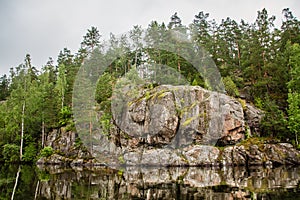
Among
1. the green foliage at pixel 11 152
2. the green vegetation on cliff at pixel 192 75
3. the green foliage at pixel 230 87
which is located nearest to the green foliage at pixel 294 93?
the green vegetation on cliff at pixel 192 75

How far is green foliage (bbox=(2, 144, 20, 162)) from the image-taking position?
36156 millimetres

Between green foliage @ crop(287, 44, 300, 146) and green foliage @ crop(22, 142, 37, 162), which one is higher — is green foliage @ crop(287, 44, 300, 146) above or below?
above

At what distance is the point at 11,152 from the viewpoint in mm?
36719

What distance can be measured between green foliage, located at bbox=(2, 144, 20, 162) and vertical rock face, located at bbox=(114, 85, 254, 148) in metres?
14.0

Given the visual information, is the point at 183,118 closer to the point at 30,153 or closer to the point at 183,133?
the point at 183,133

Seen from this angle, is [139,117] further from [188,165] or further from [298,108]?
[298,108]

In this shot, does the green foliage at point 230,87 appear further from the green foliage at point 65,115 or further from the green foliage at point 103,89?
the green foliage at point 65,115

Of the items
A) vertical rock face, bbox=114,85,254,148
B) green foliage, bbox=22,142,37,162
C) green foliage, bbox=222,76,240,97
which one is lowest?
green foliage, bbox=22,142,37,162

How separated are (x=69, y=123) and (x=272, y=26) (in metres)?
30.2

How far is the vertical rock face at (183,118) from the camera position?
28395 mm

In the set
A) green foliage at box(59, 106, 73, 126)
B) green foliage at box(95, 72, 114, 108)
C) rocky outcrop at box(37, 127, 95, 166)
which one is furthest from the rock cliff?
green foliage at box(59, 106, 73, 126)

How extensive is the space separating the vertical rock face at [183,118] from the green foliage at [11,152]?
14.0 m

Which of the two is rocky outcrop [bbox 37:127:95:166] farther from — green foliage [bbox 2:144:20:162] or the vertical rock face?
the vertical rock face


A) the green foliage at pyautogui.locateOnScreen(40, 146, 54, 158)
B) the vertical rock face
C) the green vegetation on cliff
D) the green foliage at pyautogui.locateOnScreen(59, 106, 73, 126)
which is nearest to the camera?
the vertical rock face
